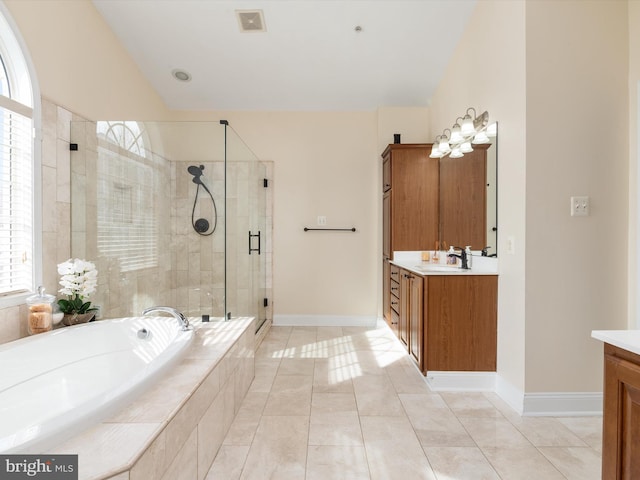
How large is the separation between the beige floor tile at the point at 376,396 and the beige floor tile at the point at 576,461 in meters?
0.77

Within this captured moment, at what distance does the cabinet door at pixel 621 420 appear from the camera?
3.43 ft

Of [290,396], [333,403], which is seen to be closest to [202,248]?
[290,396]

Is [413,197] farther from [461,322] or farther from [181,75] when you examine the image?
[181,75]

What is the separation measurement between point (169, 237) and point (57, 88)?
3.98ft

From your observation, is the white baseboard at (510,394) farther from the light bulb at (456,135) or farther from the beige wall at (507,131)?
the light bulb at (456,135)

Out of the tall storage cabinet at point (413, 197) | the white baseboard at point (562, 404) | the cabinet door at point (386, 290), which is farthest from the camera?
the cabinet door at point (386, 290)

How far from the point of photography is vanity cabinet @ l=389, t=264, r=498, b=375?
2633 mm

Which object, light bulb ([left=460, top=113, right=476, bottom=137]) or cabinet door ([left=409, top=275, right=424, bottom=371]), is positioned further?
light bulb ([left=460, top=113, right=476, bottom=137])

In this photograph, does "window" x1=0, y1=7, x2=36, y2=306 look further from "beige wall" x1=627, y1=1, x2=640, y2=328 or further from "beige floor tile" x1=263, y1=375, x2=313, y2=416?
"beige wall" x1=627, y1=1, x2=640, y2=328

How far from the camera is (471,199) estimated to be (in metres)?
3.10

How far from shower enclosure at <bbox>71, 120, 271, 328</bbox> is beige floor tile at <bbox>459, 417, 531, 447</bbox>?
5.81ft

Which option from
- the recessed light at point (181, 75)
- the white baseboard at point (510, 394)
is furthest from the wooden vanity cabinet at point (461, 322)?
the recessed light at point (181, 75)

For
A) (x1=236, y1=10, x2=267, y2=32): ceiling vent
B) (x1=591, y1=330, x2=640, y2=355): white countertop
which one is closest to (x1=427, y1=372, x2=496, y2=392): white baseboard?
(x1=591, y1=330, x2=640, y2=355): white countertop

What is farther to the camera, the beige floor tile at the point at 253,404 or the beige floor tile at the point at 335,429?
the beige floor tile at the point at 253,404
